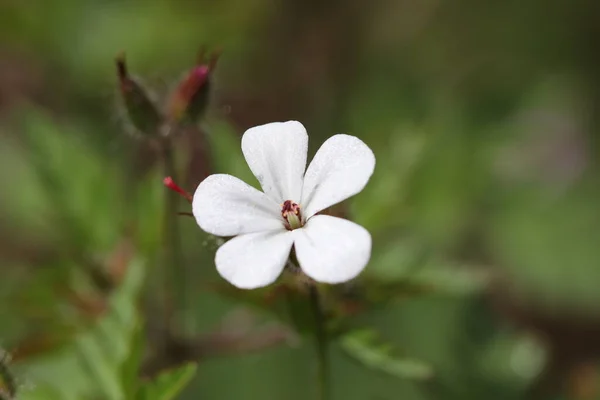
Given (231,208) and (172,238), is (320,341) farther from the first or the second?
(172,238)

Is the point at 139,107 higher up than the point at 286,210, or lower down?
higher up

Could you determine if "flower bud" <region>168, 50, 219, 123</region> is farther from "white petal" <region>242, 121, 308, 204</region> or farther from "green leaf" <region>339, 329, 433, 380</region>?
"green leaf" <region>339, 329, 433, 380</region>

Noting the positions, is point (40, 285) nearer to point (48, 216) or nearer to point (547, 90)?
point (48, 216)

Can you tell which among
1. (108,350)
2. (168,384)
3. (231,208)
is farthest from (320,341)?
(108,350)

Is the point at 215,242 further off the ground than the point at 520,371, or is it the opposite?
the point at 215,242

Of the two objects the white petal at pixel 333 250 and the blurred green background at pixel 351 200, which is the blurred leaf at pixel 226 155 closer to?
the blurred green background at pixel 351 200

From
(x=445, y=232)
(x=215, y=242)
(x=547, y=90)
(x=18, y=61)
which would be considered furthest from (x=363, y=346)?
(x=18, y=61)

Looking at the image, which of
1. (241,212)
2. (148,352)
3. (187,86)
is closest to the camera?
(241,212)

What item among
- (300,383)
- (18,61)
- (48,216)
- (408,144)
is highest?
(18,61)

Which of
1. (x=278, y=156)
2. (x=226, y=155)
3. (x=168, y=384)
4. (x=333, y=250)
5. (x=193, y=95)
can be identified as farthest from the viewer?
(x=226, y=155)
